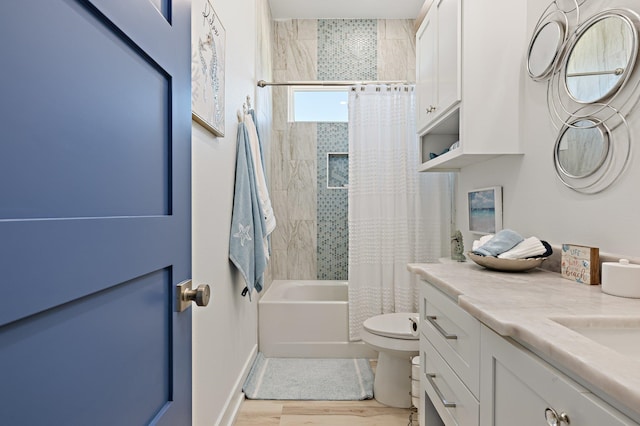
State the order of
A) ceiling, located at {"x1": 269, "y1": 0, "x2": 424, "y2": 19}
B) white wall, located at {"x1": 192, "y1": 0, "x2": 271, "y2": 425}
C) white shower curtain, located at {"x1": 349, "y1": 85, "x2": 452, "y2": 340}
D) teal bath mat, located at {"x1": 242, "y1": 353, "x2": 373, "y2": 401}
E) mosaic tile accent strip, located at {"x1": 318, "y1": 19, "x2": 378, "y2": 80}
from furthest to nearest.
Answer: mosaic tile accent strip, located at {"x1": 318, "y1": 19, "x2": 378, "y2": 80} → ceiling, located at {"x1": 269, "y1": 0, "x2": 424, "y2": 19} → white shower curtain, located at {"x1": 349, "y1": 85, "x2": 452, "y2": 340} → teal bath mat, located at {"x1": 242, "y1": 353, "x2": 373, "y2": 401} → white wall, located at {"x1": 192, "y1": 0, "x2": 271, "y2": 425}

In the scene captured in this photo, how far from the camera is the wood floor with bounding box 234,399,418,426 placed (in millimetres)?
1974

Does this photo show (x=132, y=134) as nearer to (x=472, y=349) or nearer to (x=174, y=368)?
(x=174, y=368)

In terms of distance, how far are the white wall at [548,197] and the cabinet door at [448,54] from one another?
19 centimetres

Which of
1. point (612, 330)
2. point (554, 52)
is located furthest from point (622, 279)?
point (554, 52)

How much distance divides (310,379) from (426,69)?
2.06 meters

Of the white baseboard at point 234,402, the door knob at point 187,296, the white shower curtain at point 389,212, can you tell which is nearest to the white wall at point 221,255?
the white baseboard at point 234,402

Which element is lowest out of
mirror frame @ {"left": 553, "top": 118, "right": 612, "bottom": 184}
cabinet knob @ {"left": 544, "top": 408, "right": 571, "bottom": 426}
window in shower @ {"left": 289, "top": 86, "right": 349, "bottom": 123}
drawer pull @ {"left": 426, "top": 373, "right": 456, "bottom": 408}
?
drawer pull @ {"left": 426, "top": 373, "right": 456, "bottom": 408}

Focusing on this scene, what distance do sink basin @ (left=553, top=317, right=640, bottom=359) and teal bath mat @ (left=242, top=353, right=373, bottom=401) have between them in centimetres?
172

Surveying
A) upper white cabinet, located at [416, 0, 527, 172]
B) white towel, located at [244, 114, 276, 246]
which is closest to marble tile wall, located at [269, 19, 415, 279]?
white towel, located at [244, 114, 276, 246]

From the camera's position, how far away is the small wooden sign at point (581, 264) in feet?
3.57

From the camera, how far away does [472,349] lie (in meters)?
0.94

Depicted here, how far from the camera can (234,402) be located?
1978mm

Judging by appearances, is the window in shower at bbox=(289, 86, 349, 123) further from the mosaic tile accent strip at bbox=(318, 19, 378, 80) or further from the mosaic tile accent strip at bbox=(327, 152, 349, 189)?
the mosaic tile accent strip at bbox=(327, 152, 349, 189)

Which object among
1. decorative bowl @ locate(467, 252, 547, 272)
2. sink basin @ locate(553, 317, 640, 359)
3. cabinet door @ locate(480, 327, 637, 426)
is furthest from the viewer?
decorative bowl @ locate(467, 252, 547, 272)
